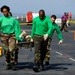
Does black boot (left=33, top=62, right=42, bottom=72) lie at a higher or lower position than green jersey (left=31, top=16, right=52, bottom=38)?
lower

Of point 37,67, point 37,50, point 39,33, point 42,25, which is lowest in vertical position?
point 37,67

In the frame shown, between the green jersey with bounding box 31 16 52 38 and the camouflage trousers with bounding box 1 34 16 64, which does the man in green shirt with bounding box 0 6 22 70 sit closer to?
the camouflage trousers with bounding box 1 34 16 64

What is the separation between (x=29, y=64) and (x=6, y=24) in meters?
2.62

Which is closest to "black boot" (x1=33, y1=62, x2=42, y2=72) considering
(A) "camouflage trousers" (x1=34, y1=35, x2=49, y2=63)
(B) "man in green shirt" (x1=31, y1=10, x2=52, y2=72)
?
(B) "man in green shirt" (x1=31, y1=10, x2=52, y2=72)

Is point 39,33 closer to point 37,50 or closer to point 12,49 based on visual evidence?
point 37,50

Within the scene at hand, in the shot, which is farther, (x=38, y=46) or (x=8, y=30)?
(x=8, y=30)

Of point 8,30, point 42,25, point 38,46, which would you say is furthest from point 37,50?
point 8,30

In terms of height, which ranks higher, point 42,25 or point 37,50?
point 42,25

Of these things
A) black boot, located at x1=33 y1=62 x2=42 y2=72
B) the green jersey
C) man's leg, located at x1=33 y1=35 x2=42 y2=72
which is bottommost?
black boot, located at x1=33 y1=62 x2=42 y2=72

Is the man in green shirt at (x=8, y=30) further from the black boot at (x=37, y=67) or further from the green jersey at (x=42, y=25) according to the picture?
the black boot at (x=37, y=67)

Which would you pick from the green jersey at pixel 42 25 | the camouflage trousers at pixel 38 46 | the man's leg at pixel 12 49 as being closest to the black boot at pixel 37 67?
the camouflage trousers at pixel 38 46

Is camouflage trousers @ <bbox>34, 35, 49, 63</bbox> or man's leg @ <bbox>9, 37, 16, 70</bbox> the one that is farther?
man's leg @ <bbox>9, 37, 16, 70</bbox>

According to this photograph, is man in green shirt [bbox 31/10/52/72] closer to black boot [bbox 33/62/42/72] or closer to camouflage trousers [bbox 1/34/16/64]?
black boot [bbox 33/62/42/72]

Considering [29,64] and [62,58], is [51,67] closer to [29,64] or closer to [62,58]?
[29,64]
